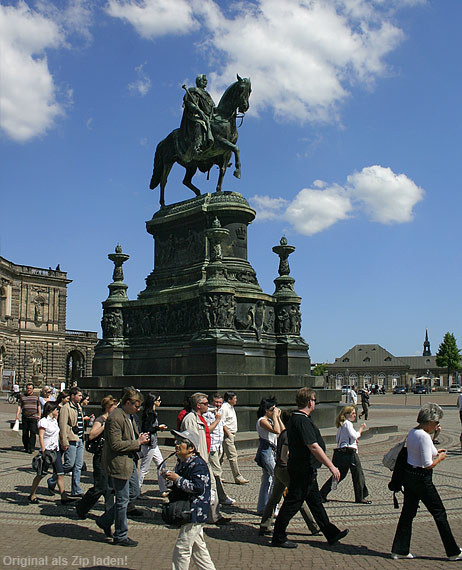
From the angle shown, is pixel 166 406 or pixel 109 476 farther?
pixel 166 406

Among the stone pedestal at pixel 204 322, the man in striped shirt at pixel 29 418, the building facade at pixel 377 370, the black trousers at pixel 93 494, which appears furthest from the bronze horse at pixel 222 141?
the building facade at pixel 377 370

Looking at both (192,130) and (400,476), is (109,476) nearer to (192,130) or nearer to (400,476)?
(400,476)

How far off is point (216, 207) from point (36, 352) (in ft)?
240

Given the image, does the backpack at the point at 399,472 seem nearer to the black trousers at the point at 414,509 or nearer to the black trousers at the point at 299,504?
the black trousers at the point at 414,509

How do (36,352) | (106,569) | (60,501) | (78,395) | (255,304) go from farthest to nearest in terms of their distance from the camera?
(36,352) < (255,304) < (78,395) < (60,501) < (106,569)

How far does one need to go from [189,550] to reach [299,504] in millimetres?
1939

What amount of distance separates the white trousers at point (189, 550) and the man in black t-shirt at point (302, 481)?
1693 millimetres

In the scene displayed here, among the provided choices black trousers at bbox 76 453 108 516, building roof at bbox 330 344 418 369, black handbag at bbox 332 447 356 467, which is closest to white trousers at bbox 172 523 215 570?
black trousers at bbox 76 453 108 516

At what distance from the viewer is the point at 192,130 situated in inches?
887

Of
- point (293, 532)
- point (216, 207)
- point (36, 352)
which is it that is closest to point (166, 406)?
point (216, 207)

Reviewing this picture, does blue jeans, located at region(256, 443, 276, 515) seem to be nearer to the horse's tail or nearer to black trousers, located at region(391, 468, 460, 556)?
black trousers, located at region(391, 468, 460, 556)

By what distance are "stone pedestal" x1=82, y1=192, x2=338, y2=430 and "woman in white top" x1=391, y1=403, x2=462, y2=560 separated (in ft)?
33.4

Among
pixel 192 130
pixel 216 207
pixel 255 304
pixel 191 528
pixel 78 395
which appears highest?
pixel 192 130

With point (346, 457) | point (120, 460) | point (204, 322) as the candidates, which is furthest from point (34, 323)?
point (120, 460)
